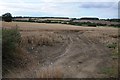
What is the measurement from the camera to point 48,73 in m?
14.1

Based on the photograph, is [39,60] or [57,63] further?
[39,60]

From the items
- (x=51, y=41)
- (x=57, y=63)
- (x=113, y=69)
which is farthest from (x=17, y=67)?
(x=51, y=41)

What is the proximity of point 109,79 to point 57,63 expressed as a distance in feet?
11.4

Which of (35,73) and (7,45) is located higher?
(7,45)

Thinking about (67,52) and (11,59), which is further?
(67,52)

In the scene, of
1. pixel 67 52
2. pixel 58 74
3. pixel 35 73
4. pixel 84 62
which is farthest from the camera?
pixel 67 52

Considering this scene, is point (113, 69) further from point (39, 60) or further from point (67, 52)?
point (67, 52)

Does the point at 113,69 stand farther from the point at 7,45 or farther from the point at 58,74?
the point at 7,45

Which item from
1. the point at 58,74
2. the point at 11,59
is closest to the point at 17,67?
the point at 11,59

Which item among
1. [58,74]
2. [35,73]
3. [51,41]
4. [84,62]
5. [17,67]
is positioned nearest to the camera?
[58,74]

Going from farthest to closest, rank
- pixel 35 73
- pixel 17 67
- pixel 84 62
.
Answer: pixel 84 62
pixel 17 67
pixel 35 73

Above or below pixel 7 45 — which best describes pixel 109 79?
below

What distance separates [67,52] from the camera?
67.5 feet

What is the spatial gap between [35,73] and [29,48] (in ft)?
19.5
